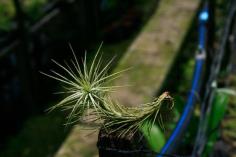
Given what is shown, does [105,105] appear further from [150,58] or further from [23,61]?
[23,61]

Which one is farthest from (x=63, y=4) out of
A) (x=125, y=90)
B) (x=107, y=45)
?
(x=125, y=90)

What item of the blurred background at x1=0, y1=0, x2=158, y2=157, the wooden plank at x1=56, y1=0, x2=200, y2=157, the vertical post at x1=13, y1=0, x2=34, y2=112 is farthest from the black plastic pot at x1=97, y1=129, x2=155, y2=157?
the vertical post at x1=13, y1=0, x2=34, y2=112

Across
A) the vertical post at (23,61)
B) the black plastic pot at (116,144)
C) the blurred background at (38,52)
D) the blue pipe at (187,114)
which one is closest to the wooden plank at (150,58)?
the blue pipe at (187,114)

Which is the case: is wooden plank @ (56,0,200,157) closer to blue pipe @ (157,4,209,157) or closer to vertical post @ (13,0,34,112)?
blue pipe @ (157,4,209,157)

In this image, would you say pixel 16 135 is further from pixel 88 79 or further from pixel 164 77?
pixel 88 79

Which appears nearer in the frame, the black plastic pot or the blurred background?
the black plastic pot

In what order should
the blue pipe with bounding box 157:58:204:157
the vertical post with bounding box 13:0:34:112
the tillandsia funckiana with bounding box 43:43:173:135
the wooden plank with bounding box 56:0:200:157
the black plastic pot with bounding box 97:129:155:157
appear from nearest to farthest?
1. the tillandsia funckiana with bounding box 43:43:173:135
2. the black plastic pot with bounding box 97:129:155:157
3. the blue pipe with bounding box 157:58:204:157
4. the wooden plank with bounding box 56:0:200:157
5. the vertical post with bounding box 13:0:34:112
